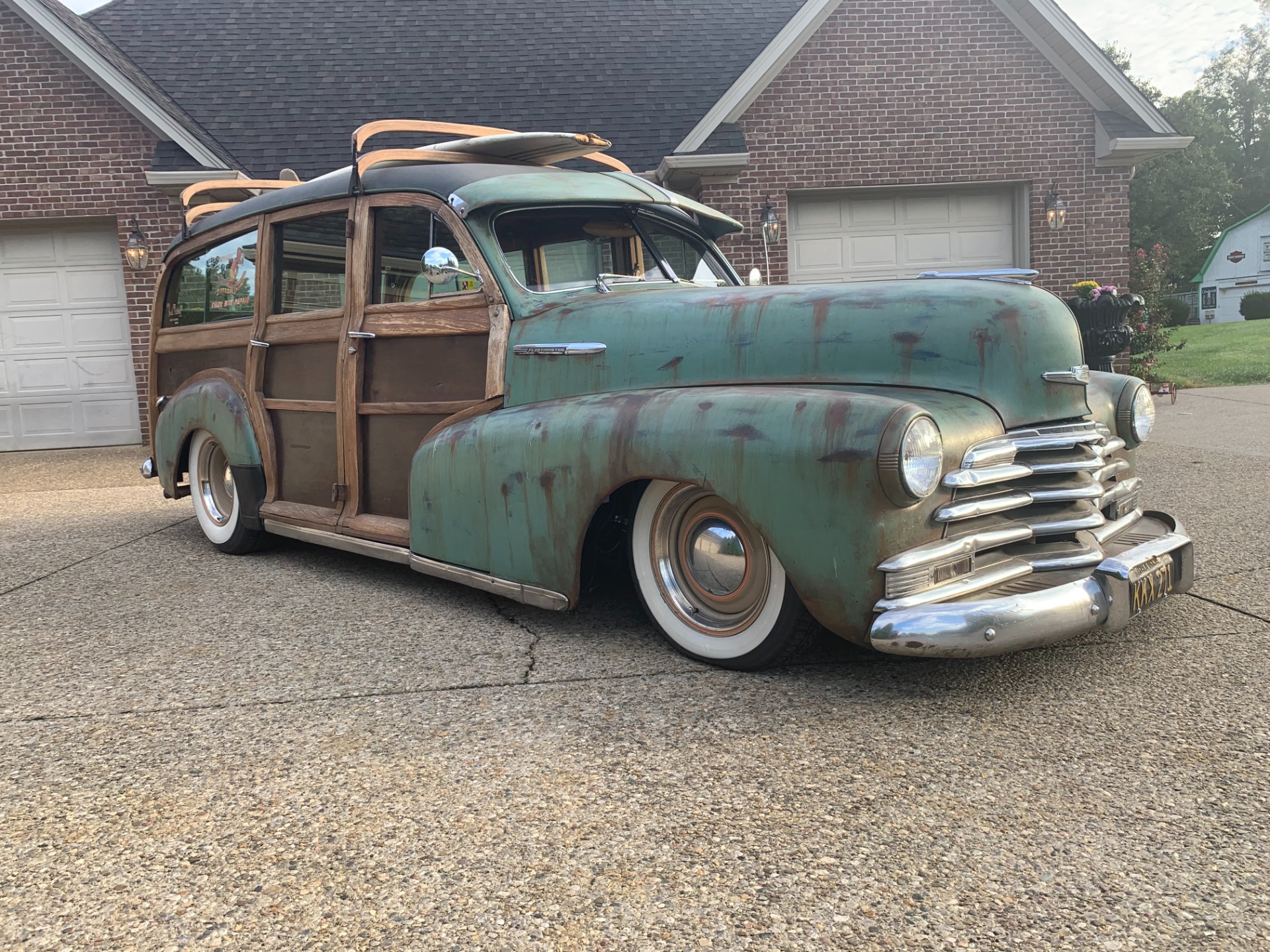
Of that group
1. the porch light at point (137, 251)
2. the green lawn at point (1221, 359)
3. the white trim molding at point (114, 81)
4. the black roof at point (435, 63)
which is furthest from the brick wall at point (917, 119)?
the porch light at point (137, 251)

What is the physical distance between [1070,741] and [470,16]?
14.1 metres

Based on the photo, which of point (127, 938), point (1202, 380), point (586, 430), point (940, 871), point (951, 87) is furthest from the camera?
point (1202, 380)

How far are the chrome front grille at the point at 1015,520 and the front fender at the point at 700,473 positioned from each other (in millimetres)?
64

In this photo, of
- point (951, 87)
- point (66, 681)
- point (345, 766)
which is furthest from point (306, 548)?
point (951, 87)

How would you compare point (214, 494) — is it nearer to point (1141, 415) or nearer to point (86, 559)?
point (86, 559)

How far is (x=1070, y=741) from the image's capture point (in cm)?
268

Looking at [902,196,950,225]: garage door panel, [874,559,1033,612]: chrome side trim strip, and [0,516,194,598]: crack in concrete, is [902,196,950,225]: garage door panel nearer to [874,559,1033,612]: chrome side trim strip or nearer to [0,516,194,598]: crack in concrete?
[0,516,194,598]: crack in concrete

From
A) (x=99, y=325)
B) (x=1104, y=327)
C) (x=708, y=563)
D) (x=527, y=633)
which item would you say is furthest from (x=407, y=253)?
(x=99, y=325)

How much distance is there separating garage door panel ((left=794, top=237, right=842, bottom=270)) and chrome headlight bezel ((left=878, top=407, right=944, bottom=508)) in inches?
377

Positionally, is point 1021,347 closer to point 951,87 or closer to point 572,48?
point 951,87

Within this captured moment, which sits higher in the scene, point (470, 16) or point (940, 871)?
point (470, 16)

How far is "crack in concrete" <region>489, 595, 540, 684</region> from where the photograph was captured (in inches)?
135

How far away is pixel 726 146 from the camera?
11.3 meters

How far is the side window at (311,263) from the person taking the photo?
4688mm
